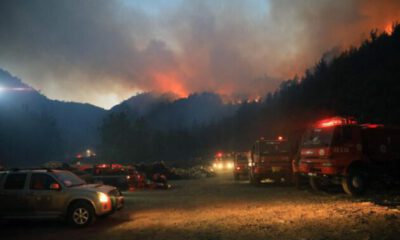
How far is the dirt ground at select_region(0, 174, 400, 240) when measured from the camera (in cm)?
880

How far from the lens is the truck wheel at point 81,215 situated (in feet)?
34.3

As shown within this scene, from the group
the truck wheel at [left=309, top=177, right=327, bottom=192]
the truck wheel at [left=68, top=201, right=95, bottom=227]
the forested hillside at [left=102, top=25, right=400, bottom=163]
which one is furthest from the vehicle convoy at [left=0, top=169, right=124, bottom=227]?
the forested hillside at [left=102, top=25, right=400, bottom=163]

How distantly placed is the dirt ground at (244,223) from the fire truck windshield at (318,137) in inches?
105

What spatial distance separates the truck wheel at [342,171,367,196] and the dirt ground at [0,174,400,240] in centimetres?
88

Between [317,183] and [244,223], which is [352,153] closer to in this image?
[317,183]

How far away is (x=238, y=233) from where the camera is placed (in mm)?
8992

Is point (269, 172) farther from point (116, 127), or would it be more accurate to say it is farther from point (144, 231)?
point (116, 127)


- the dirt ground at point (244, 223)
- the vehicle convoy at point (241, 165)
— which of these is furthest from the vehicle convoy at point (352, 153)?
the vehicle convoy at point (241, 165)

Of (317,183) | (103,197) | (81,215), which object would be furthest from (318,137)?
(81,215)

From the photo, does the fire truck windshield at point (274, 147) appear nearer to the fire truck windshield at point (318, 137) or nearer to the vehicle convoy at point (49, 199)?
the fire truck windshield at point (318, 137)

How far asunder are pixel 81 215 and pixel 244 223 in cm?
460

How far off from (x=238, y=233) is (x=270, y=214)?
300 centimetres

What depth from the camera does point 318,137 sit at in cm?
1659

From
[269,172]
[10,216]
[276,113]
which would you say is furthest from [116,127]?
[10,216]
